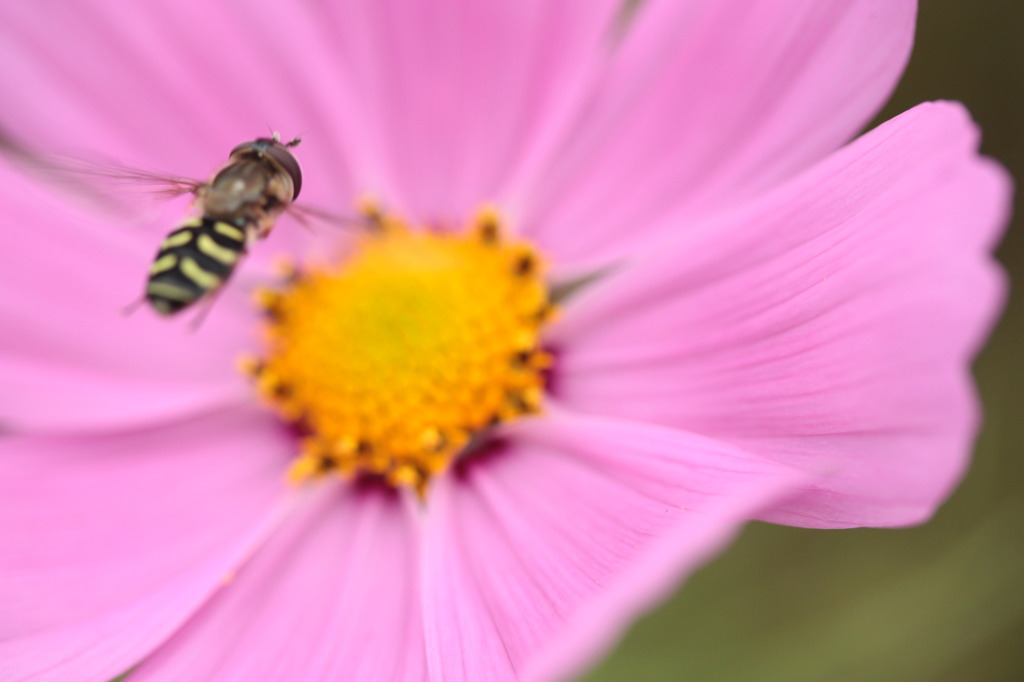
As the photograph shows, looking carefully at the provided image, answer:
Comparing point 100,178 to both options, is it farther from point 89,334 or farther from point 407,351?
point 407,351

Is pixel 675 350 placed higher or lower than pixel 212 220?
lower

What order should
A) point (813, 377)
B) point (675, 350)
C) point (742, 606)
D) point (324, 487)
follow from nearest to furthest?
point (813, 377) < point (675, 350) < point (324, 487) < point (742, 606)

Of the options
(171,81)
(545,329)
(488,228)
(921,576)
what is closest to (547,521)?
(545,329)

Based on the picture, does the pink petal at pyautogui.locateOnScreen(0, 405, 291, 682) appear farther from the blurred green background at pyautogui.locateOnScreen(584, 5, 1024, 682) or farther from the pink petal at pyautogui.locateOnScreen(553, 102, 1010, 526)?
the blurred green background at pyautogui.locateOnScreen(584, 5, 1024, 682)

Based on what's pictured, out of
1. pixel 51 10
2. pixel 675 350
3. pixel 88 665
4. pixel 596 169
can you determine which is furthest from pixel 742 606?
pixel 51 10

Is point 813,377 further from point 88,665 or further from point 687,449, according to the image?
point 88,665

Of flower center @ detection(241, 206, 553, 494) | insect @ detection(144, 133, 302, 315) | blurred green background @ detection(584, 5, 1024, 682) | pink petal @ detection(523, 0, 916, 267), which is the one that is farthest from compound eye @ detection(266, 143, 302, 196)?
blurred green background @ detection(584, 5, 1024, 682)

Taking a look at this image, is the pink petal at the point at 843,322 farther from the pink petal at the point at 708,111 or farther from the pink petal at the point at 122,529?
the pink petal at the point at 122,529
